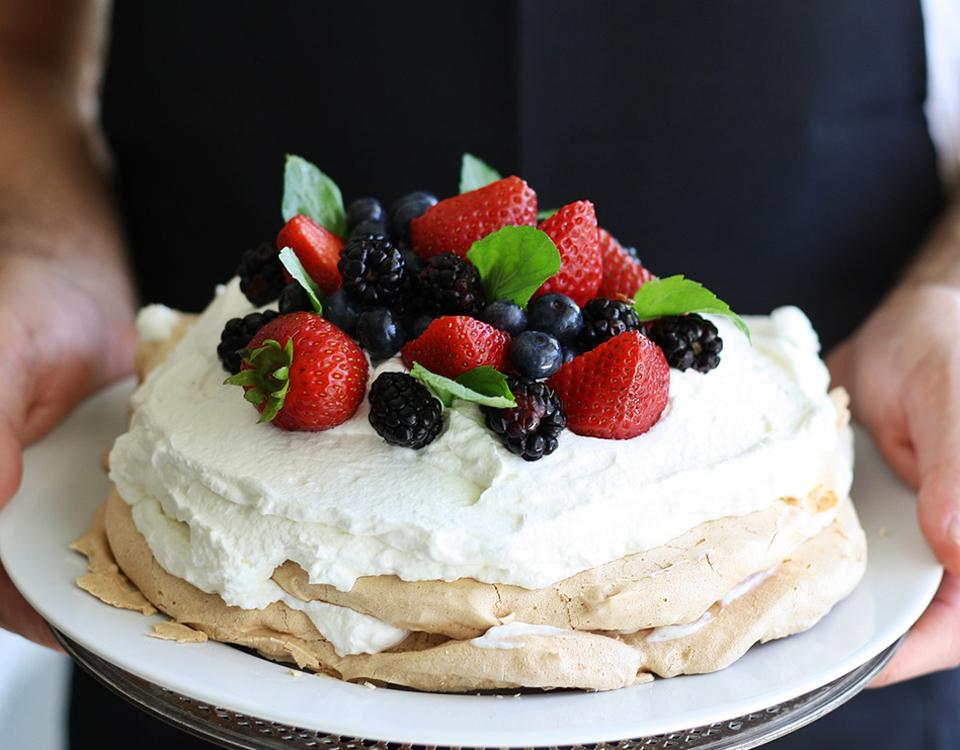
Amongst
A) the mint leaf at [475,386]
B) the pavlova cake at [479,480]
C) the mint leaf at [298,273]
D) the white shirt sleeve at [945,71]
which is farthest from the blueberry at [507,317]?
the white shirt sleeve at [945,71]

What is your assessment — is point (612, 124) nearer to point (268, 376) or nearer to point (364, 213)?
point (364, 213)

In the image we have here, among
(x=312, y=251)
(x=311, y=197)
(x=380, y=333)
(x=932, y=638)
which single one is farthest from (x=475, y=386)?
(x=932, y=638)

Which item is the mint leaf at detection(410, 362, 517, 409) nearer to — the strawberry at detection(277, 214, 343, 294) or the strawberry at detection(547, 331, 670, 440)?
the strawberry at detection(547, 331, 670, 440)

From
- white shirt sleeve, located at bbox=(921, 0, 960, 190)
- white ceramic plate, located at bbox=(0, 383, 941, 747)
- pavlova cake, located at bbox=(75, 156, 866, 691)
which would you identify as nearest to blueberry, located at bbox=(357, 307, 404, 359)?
pavlova cake, located at bbox=(75, 156, 866, 691)

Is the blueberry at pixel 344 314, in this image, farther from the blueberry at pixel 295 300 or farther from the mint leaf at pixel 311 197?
the mint leaf at pixel 311 197

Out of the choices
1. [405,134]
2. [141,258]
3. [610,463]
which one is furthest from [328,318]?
[141,258]

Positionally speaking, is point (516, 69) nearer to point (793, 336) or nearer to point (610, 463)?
point (793, 336)
